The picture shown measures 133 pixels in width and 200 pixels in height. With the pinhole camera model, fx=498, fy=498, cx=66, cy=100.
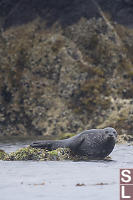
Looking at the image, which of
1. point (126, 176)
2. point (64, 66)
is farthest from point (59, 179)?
point (64, 66)

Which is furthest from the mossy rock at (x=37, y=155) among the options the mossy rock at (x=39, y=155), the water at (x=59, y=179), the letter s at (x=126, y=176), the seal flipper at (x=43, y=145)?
the letter s at (x=126, y=176)

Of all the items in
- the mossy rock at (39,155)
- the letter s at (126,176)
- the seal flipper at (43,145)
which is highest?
the letter s at (126,176)

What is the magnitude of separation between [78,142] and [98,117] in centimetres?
3954

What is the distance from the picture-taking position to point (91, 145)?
2192 cm

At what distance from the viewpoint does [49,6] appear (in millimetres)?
77750

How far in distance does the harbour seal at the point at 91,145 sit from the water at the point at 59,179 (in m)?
0.78

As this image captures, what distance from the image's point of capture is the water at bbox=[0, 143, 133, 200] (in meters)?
12.7

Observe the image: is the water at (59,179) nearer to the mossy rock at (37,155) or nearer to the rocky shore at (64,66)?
the mossy rock at (37,155)

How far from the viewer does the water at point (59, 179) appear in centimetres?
1272

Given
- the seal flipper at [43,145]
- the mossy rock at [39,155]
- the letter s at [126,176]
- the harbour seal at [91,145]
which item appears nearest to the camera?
the letter s at [126,176]

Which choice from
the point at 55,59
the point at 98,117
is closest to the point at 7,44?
the point at 55,59

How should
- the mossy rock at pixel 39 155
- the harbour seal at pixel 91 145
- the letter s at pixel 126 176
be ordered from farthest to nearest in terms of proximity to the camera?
the harbour seal at pixel 91 145 → the mossy rock at pixel 39 155 → the letter s at pixel 126 176

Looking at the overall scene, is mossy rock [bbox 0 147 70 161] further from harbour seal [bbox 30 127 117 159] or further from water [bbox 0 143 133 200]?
water [bbox 0 143 133 200]

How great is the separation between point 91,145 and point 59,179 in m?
6.48
